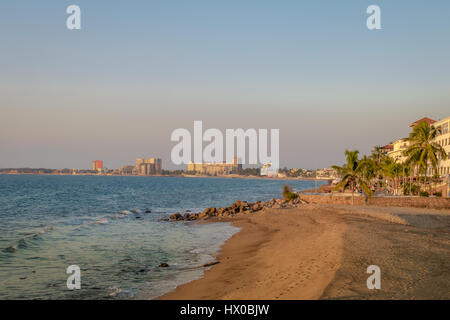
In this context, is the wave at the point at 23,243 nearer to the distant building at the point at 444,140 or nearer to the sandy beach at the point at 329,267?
the sandy beach at the point at 329,267

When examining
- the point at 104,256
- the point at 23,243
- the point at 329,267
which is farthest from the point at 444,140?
the point at 23,243

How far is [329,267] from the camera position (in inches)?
596

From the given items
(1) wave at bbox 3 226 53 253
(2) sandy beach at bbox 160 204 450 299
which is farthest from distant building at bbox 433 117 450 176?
(1) wave at bbox 3 226 53 253

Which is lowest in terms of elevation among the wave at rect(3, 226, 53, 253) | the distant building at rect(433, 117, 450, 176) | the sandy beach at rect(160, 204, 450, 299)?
the wave at rect(3, 226, 53, 253)

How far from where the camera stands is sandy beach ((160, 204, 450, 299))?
12.3 metres

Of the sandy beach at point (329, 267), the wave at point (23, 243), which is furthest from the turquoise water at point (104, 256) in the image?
the sandy beach at point (329, 267)

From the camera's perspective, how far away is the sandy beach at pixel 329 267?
12.3 meters

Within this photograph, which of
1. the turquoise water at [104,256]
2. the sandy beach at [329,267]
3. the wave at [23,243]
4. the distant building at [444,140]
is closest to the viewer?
the sandy beach at [329,267]

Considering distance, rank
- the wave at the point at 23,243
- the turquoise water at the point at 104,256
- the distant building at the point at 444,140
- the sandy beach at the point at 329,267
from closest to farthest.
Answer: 1. the sandy beach at the point at 329,267
2. the turquoise water at the point at 104,256
3. the wave at the point at 23,243
4. the distant building at the point at 444,140

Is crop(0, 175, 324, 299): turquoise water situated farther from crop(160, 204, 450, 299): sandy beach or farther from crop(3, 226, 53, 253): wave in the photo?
crop(160, 204, 450, 299): sandy beach

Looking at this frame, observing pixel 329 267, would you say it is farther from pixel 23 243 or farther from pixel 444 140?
pixel 444 140

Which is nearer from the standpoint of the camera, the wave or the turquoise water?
the turquoise water

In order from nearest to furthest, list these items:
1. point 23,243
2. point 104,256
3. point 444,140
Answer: point 104,256
point 23,243
point 444,140

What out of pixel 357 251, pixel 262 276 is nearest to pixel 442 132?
pixel 357 251
